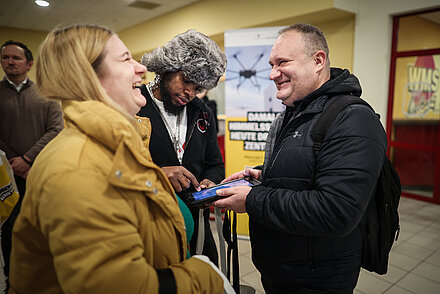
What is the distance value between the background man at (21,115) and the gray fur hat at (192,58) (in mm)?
1602

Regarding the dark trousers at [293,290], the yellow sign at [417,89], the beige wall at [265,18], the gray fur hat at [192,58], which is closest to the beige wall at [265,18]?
the beige wall at [265,18]

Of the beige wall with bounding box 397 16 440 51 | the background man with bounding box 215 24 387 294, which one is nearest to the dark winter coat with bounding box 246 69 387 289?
the background man with bounding box 215 24 387 294

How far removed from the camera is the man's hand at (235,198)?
1.18 m

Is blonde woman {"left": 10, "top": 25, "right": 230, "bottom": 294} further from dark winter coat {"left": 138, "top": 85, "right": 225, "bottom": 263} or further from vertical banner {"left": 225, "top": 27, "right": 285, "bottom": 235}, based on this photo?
vertical banner {"left": 225, "top": 27, "right": 285, "bottom": 235}

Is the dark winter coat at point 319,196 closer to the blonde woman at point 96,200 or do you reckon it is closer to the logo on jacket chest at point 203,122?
the blonde woman at point 96,200

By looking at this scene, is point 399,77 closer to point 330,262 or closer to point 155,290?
point 330,262

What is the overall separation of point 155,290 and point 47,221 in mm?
304

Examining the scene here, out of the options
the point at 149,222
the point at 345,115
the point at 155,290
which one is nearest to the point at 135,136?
the point at 149,222

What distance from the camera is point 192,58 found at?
1.63 m

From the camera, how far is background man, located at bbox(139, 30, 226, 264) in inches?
64.2

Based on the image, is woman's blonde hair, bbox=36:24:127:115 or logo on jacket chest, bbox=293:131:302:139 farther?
logo on jacket chest, bbox=293:131:302:139

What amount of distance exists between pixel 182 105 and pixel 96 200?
3.78 ft

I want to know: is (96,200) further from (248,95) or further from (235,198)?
(248,95)

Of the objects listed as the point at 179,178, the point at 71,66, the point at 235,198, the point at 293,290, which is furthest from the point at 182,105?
the point at 293,290
